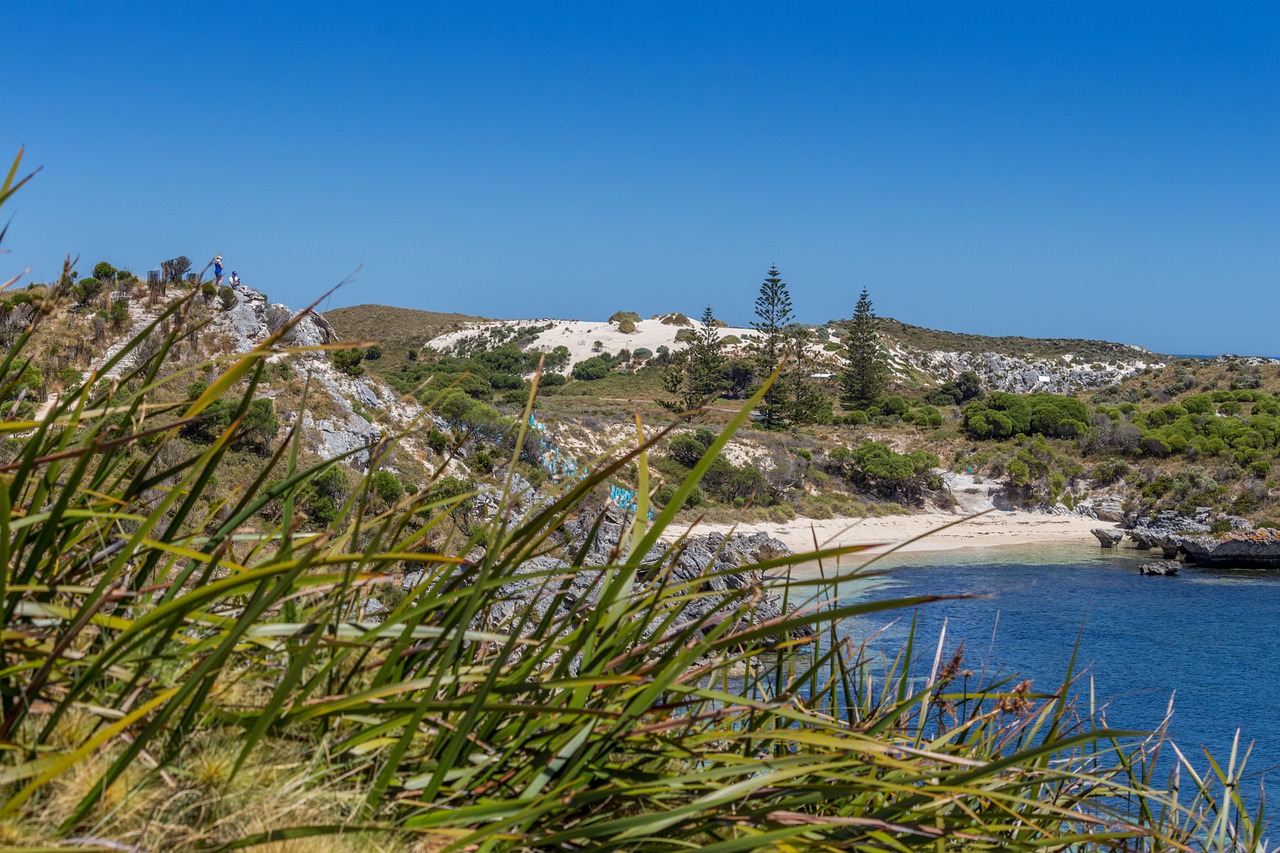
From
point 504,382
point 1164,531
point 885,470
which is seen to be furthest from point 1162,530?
point 504,382

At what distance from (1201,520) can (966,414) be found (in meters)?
12.1

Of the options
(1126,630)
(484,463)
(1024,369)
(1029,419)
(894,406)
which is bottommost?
(1126,630)

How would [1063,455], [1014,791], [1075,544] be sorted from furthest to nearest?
[1063,455]
[1075,544]
[1014,791]

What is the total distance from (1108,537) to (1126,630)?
11089 millimetres

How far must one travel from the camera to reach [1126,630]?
2006cm

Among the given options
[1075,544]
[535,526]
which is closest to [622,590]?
[535,526]

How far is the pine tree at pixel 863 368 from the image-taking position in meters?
49.7

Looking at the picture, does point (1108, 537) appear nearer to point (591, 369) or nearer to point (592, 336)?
point (591, 369)

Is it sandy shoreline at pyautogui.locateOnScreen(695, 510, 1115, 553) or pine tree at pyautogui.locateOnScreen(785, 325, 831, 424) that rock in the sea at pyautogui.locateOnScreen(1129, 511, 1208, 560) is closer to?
sandy shoreline at pyautogui.locateOnScreen(695, 510, 1115, 553)

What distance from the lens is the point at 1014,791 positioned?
1.83 metres

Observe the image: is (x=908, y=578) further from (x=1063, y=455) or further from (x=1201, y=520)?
(x=1063, y=455)

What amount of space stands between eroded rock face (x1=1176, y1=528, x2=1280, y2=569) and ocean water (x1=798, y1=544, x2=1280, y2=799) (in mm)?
733

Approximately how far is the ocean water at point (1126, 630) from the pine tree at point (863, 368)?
Result: 68.5ft

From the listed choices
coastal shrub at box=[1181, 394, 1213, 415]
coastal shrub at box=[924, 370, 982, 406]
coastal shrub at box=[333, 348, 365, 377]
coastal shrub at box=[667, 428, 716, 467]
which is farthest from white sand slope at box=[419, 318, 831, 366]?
coastal shrub at box=[333, 348, 365, 377]
